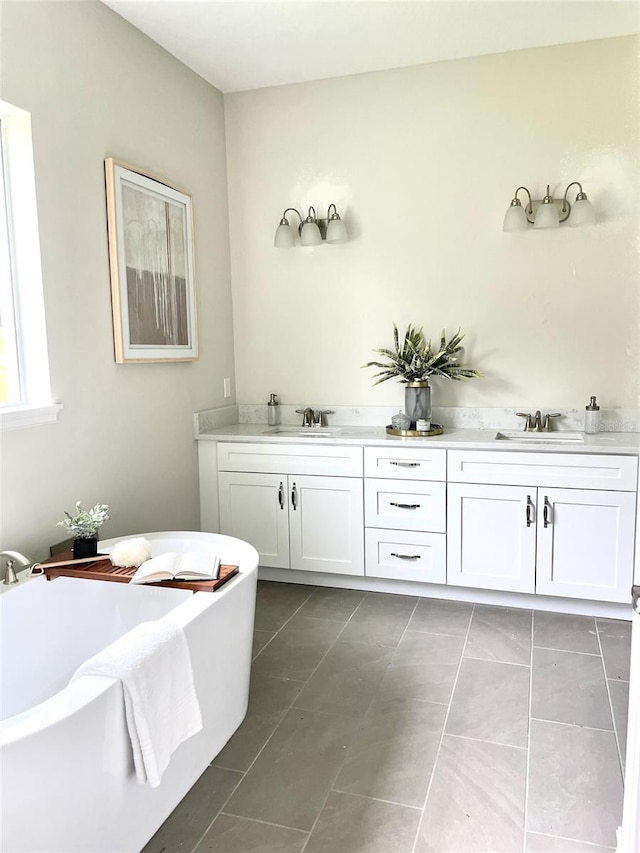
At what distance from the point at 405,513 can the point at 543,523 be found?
2.12ft

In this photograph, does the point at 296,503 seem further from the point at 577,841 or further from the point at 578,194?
the point at 578,194

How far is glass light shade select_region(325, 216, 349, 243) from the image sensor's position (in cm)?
346

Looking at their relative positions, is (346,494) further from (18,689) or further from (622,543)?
(18,689)

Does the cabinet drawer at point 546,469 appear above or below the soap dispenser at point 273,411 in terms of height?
below

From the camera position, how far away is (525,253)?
3266 millimetres

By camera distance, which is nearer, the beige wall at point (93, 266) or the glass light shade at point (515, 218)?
the beige wall at point (93, 266)

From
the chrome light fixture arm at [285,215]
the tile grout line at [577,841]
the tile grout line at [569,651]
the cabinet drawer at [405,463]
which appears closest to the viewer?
the tile grout line at [577,841]

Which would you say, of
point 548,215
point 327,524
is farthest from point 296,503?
point 548,215

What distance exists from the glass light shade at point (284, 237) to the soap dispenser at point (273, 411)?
2.87ft

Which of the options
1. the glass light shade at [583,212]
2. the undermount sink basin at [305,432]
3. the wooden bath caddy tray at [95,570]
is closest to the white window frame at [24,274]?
the wooden bath caddy tray at [95,570]

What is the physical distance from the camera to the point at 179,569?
2.04m

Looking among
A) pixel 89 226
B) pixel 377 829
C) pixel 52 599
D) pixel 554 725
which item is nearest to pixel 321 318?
pixel 89 226

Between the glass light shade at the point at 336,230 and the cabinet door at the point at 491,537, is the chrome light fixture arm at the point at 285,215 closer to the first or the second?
the glass light shade at the point at 336,230

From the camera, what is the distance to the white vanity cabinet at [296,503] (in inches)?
126
